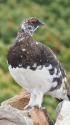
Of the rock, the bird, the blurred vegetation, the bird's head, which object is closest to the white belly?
the bird

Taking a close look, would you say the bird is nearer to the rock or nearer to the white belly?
the white belly

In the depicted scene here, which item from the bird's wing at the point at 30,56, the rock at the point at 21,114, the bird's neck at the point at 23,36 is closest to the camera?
the rock at the point at 21,114

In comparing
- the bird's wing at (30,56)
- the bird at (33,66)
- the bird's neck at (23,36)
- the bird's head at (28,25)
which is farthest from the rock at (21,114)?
the bird's head at (28,25)

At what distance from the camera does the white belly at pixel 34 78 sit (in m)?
7.11

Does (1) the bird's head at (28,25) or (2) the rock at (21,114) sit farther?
(1) the bird's head at (28,25)

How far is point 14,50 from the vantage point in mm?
7137

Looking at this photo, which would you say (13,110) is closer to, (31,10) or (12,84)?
(12,84)

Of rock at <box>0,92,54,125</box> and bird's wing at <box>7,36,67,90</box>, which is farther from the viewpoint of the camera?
bird's wing at <box>7,36,67,90</box>

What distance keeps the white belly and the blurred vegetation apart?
8474mm

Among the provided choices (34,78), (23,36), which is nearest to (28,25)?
(23,36)

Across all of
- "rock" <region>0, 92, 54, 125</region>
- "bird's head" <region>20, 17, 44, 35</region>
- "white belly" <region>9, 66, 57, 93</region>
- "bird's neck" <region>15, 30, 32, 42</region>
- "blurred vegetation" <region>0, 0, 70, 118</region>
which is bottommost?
"rock" <region>0, 92, 54, 125</region>

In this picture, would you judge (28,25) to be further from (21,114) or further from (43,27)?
(43,27)

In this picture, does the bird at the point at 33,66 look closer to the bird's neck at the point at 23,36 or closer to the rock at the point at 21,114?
Result: the bird's neck at the point at 23,36

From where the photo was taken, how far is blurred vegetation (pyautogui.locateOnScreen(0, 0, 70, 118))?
19.1 meters
